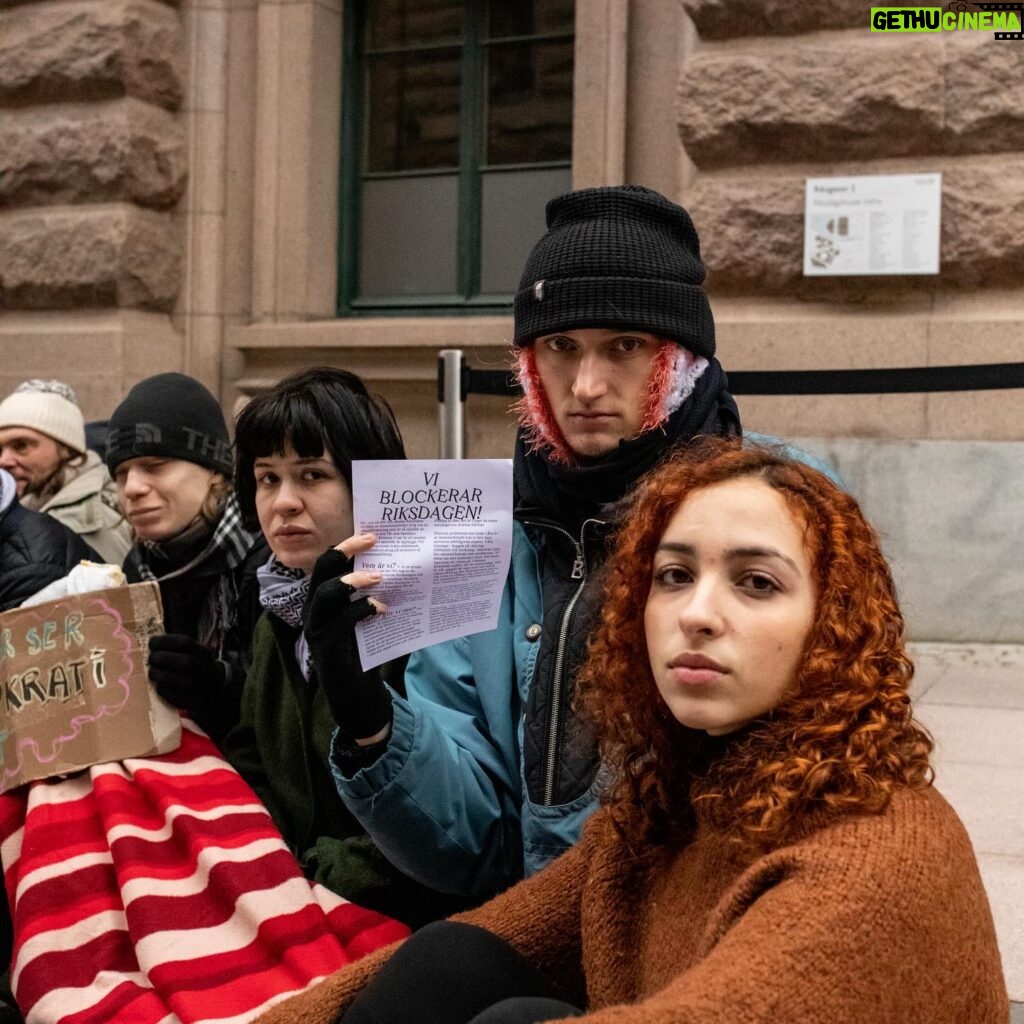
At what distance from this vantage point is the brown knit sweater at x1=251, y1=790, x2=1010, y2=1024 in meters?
1.52

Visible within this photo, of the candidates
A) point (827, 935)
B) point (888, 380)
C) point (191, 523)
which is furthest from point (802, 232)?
point (827, 935)

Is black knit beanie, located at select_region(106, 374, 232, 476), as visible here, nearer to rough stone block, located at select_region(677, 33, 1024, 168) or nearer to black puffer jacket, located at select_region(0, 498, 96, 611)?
black puffer jacket, located at select_region(0, 498, 96, 611)

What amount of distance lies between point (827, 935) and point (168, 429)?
8.67 ft

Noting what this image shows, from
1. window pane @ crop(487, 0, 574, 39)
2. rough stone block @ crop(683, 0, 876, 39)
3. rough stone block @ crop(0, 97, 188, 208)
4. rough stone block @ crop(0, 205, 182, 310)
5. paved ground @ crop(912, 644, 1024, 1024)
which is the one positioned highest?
window pane @ crop(487, 0, 574, 39)

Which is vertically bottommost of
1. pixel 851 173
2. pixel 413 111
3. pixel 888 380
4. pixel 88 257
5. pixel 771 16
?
pixel 888 380

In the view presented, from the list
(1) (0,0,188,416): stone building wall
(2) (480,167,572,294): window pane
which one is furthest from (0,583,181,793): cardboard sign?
(2) (480,167,572,294): window pane

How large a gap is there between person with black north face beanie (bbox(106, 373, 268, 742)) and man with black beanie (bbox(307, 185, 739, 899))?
0.85 metres

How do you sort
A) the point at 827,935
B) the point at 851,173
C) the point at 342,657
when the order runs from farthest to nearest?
the point at 851,173
the point at 342,657
the point at 827,935

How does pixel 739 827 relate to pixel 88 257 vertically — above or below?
below

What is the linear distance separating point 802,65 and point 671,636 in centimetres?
425

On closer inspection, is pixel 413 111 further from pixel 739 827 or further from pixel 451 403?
pixel 739 827

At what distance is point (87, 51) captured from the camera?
6699 millimetres

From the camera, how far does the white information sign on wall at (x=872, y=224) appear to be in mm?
5445

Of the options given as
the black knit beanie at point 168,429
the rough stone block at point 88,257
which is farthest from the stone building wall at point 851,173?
the rough stone block at point 88,257
